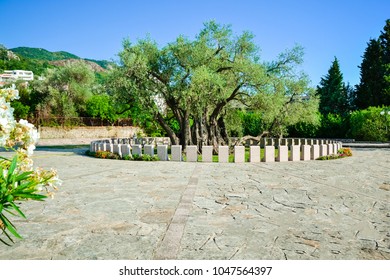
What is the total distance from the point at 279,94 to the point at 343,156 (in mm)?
4736

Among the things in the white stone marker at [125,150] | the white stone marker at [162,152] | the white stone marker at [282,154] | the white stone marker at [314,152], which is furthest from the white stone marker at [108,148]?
the white stone marker at [314,152]

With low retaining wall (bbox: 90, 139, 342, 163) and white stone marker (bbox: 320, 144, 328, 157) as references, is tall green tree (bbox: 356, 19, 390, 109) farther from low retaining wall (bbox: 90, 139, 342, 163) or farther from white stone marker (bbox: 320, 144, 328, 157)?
low retaining wall (bbox: 90, 139, 342, 163)

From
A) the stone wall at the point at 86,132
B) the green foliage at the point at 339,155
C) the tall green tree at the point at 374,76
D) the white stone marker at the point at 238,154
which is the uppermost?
the tall green tree at the point at 374,76

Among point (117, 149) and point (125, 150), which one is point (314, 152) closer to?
point (125, 150)

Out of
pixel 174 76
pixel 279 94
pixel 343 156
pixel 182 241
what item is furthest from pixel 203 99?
pixel 182 241

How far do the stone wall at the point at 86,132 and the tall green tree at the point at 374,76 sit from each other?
81.0 feet

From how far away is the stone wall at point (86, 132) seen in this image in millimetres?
30438

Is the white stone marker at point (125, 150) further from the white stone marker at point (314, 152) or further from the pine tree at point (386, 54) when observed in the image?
the pine tree at point (386, 54)

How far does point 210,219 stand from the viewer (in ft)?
18.0

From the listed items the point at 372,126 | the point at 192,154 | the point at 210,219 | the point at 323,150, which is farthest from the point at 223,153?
the point at 372,126

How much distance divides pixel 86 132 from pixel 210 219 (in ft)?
96.5

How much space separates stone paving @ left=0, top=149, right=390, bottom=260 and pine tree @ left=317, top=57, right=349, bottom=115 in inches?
1409

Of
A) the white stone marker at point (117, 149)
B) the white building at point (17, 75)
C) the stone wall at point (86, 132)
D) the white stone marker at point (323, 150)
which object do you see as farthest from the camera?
the white building at point (17, 75)

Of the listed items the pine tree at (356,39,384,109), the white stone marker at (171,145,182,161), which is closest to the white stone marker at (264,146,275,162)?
the white stone marker at (171,145,182,161)
